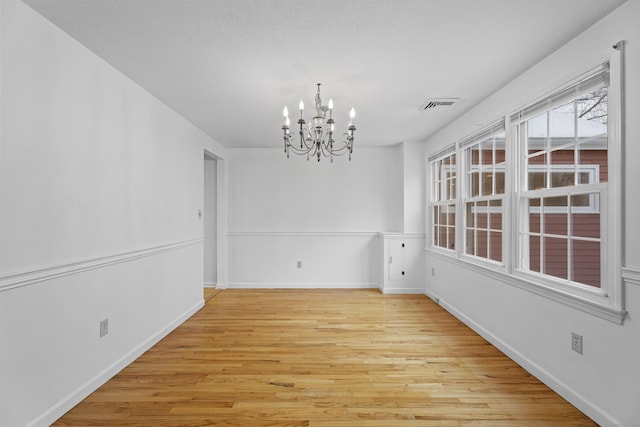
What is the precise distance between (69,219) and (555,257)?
3.53 m

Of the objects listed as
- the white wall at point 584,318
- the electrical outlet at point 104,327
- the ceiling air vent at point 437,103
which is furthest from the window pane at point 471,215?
the electrical outlet at point 104,327

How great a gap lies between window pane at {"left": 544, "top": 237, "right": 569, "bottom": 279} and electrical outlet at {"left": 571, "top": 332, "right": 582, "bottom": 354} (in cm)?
42

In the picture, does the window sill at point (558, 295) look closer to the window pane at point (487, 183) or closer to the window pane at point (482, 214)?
the window pane at point (482, 214)

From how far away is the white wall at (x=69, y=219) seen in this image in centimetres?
182

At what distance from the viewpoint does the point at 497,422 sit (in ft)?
6.77

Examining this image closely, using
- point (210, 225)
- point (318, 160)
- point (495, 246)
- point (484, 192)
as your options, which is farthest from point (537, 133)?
point (210, 225)

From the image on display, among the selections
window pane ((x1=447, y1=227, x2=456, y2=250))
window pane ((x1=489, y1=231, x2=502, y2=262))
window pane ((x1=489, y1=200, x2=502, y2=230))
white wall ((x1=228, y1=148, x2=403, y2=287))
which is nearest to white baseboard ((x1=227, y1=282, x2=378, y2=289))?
white wall ((x1=228, y1=148, x2=403, y2=287))

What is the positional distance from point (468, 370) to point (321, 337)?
143cm

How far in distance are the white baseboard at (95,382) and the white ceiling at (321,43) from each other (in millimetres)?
2379

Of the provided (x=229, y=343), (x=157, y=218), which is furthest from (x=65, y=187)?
(x=229, y=343)

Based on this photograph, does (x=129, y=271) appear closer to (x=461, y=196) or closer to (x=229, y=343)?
(x=229, y=343)

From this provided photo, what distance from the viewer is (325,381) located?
8.41 feet

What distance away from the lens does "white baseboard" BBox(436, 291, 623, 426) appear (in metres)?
2.02

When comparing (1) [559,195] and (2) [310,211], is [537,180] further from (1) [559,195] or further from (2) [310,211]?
(2) [310,211]
